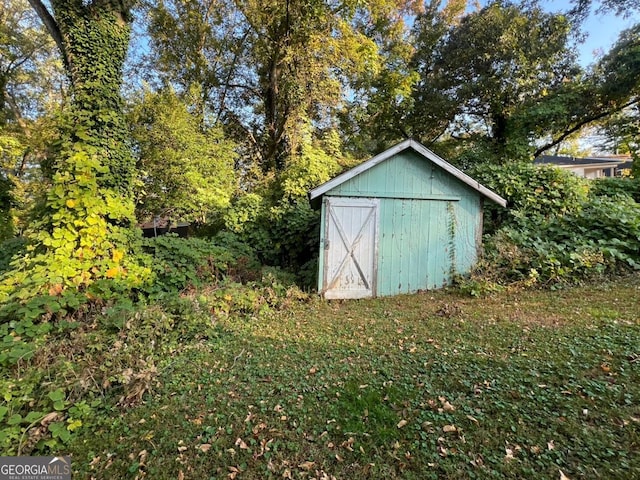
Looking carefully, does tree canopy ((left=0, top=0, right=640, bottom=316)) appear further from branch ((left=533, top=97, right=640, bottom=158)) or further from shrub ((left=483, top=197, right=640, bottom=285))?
shrub ((left=483, top=197, right=640, bottom=285))

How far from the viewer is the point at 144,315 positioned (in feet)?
13.1

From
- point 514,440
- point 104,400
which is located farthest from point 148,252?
point 514,440

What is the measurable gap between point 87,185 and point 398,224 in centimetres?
Answer: 562

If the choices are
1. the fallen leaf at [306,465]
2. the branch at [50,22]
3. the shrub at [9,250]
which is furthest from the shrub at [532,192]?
the shrub at [9,250]

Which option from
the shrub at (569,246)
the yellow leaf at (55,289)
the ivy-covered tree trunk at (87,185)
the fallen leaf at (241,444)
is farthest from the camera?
the shrub at (569,246)

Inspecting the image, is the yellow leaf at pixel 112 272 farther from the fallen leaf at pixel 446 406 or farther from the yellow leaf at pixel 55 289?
the fallen leaf at pixel 446 406

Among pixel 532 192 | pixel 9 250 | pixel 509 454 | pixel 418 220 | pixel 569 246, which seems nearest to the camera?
pixel 509 454

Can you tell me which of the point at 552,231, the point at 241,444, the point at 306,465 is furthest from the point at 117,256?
the point at 552,231

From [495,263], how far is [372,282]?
257cm

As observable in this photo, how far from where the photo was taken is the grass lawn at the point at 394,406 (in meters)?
2.16

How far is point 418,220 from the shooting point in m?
6.61

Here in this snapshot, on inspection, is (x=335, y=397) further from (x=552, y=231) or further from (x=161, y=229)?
(x=161, y=229)

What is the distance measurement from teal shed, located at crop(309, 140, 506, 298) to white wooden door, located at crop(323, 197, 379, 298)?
0.02 metres

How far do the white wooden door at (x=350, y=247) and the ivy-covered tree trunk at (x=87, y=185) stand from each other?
3.40m
